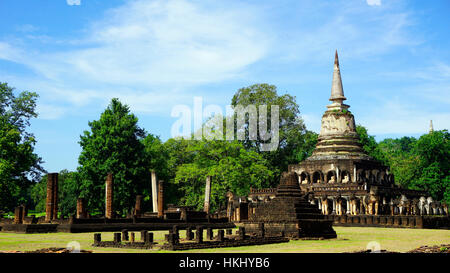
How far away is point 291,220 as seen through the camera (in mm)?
23547

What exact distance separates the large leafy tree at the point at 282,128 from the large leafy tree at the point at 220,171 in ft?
23.7

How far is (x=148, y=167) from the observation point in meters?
53.9

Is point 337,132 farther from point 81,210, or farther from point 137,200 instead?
point 81,210

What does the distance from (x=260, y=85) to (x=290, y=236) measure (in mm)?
41889

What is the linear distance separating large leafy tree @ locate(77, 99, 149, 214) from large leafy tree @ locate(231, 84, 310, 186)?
15230mm

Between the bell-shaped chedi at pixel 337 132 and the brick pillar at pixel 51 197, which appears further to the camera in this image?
the bell-shaped chedi at pixel 337 132

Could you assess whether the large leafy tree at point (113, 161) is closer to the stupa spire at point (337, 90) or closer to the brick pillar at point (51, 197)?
the brick pillar at point (51, 197)

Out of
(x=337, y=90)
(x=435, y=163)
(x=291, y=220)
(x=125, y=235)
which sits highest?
(x=337, y=90)

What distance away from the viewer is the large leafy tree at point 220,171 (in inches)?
2007

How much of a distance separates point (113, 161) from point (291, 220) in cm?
2743

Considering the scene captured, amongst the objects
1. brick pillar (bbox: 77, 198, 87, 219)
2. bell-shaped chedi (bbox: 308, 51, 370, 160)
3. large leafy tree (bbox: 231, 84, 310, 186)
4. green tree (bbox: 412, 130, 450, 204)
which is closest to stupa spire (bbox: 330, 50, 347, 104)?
bell-shaped chedi (bbox: 308, 51, 370, 160)

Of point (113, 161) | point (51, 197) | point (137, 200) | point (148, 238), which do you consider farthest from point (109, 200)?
point (148, 238)

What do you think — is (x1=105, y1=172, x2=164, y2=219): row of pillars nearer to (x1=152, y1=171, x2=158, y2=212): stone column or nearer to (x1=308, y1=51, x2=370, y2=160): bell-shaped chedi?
(x1=152, y1=171, x2=158, y2=212): stone column

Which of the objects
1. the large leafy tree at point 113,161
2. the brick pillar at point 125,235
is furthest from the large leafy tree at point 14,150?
the brick pillar at point 125,235
